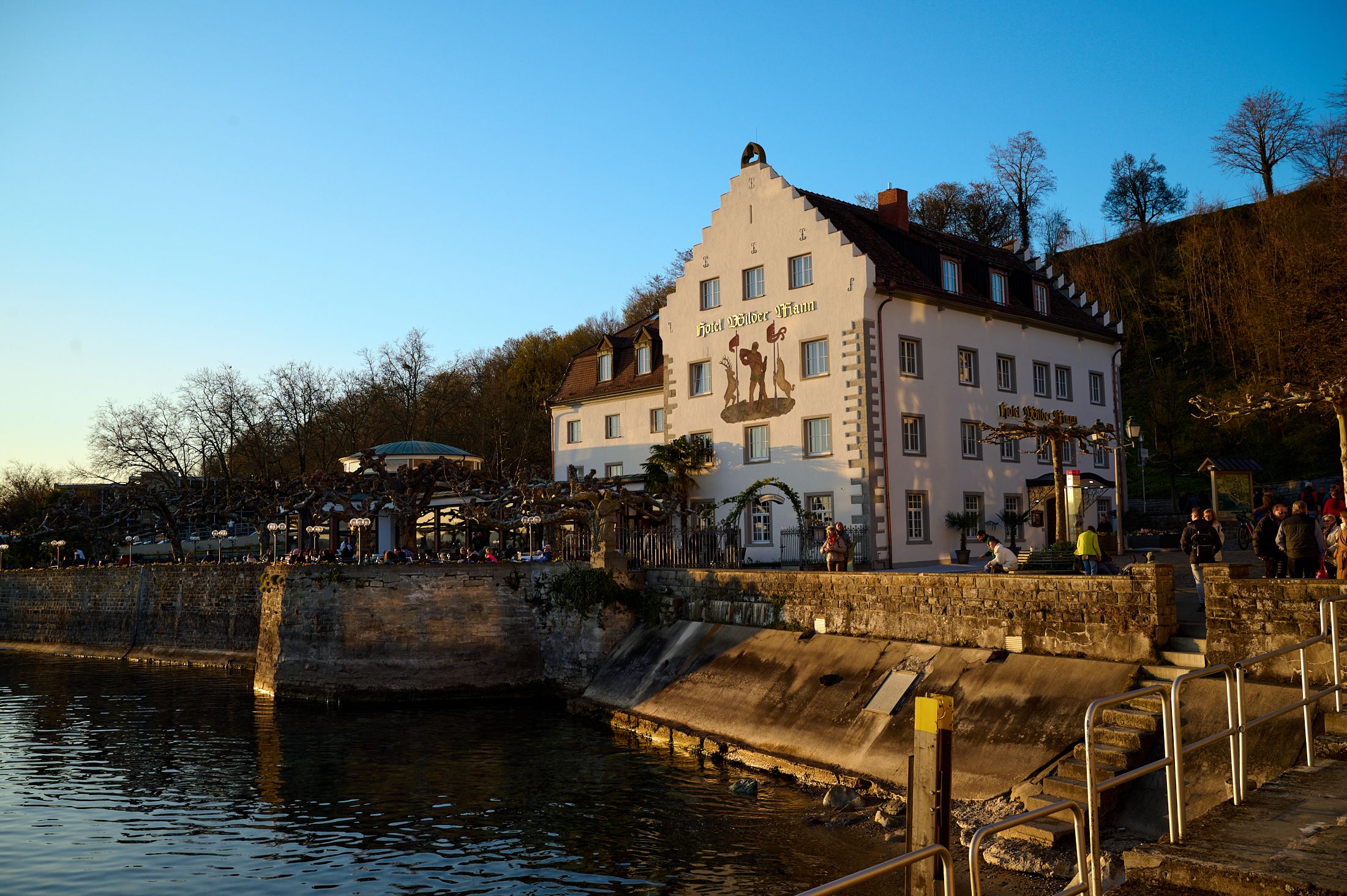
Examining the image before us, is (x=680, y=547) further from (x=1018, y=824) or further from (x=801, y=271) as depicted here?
(x=1018, y=824)

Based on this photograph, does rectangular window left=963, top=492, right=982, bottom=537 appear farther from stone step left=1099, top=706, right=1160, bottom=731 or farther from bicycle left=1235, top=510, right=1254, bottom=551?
stone step left=1099, top=706, right=1160, bottom=731

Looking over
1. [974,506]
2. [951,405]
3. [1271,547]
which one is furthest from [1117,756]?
[974,506]

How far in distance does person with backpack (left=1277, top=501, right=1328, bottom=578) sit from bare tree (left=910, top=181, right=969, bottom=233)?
Result: 49.3 metres

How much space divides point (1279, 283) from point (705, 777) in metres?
→ 43.8

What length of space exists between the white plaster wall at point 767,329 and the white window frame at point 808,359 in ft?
0.44

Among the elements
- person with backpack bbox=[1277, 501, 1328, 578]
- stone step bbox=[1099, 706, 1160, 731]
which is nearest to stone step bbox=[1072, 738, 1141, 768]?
stone step bbox=[1099, 706, 1160, 731]

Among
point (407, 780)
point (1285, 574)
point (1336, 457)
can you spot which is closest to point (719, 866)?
point (407, 780)

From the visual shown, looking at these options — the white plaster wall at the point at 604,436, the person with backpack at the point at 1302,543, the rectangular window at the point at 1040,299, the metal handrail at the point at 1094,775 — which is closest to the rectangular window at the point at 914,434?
the rectangular window at the point at 1040,299

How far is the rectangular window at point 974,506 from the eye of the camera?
3509 centimetres

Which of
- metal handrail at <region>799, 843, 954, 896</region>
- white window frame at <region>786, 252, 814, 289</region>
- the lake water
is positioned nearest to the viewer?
metal handrail at <region>799, 843, 954, 896</region>

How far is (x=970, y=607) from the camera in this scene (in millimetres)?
17875

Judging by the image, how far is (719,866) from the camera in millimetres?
12930

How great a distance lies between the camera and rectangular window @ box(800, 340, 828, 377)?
3381 centimetres

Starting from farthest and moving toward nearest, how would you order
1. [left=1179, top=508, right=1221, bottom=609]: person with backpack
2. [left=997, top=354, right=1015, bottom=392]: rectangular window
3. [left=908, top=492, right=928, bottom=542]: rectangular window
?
1. [left=997, top=354, right=1015, bottom=392]: rectangular window
2. [left=908, top=492, right=928, bottom=542]: rectangular window
3. [left=1179, top=508, right=1221, bottom=609]: person with backpack
